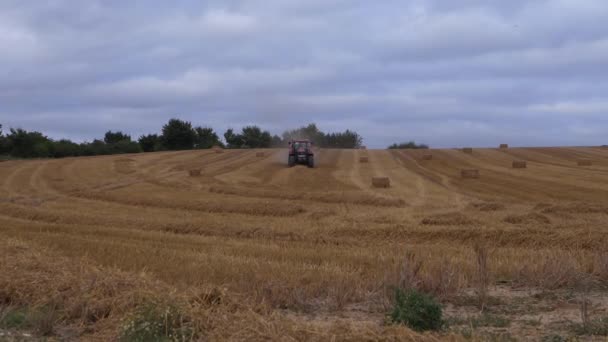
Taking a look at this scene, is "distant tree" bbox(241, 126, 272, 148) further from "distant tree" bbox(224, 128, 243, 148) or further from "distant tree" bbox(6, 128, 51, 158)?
"distant tree" bbox(6, 128, 51, 158)

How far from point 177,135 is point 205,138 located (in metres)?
4.83

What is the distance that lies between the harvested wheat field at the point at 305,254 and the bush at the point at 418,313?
15cm

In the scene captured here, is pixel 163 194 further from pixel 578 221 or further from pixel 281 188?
pixel 578 221

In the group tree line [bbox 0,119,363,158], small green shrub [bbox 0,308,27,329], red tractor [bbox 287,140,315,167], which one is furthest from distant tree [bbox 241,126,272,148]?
small green shrub [bbox 0,308,27,329]

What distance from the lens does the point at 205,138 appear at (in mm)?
81375

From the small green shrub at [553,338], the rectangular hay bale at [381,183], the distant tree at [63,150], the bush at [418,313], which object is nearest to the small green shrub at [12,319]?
the bush at [418,313]

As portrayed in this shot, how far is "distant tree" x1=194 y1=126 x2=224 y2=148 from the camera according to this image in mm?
79625

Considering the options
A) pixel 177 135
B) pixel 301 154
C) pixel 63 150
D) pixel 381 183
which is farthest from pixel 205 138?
pixel 381 183

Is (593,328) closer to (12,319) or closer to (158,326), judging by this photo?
(158,326)

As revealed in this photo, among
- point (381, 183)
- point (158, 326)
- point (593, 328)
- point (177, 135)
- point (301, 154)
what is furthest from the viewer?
point (177, 135)

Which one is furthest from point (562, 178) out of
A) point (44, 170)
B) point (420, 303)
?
point (44, 170)

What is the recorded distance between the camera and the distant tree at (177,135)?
76.9m

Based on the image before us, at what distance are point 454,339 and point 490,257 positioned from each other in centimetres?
659

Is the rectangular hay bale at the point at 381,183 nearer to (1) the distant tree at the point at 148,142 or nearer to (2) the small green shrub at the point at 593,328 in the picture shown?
(2) the small green shrub at the point at 593,328
